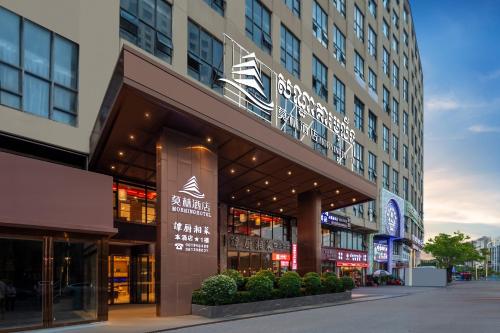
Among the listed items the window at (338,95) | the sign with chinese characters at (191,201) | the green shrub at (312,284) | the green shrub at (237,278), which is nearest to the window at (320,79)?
the window at (338,95)

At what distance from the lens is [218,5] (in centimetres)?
3089

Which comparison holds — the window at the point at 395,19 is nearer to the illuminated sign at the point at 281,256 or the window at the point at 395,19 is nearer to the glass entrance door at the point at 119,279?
the illuminated sign at the point at 281,256

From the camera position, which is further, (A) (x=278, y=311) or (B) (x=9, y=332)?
(A) (x=278, y=311)

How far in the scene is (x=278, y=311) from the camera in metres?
23.8

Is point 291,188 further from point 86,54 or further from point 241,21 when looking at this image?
point 86,54

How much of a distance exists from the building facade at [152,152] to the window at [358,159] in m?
9.30

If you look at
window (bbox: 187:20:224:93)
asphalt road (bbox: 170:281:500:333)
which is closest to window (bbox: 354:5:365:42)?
window (bbox: 187:20:224:93)

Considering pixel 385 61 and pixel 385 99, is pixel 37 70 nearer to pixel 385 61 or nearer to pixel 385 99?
pixel 385 99

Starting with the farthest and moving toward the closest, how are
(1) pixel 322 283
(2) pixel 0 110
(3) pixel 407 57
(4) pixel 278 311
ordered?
(3) pixel 407 57 < (1) pixel 322 283 < (4) pixel 278 311 < (2) pixel 0 110

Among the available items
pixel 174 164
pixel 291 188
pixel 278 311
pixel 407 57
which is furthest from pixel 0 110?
pixel 407 57

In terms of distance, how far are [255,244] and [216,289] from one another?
17136 millimetres

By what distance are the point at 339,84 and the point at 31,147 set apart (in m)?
35.0

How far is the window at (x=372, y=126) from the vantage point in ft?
198

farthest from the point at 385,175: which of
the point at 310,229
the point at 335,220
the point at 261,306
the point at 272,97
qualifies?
the point at 261,306
